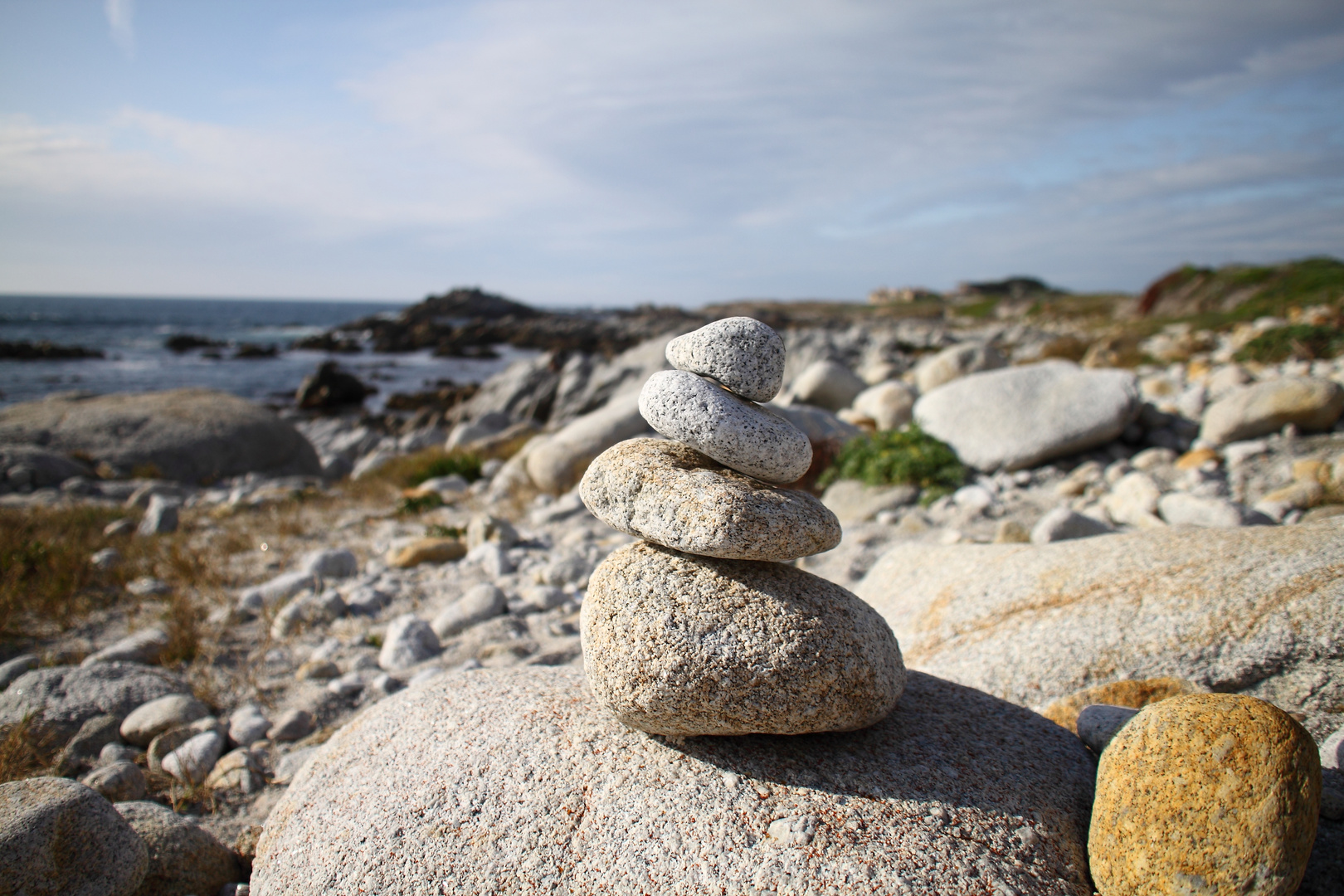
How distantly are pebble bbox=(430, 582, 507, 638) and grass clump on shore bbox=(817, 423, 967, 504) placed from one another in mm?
4460

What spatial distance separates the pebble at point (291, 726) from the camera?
14.4 feet

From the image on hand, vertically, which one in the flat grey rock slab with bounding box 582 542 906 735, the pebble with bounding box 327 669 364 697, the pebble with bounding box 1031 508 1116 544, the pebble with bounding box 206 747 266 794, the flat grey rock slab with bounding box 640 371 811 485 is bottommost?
the pebble with bounding box 206 747 266 794

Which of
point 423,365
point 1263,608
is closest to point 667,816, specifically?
point 1263,608

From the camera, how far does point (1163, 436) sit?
898 cm

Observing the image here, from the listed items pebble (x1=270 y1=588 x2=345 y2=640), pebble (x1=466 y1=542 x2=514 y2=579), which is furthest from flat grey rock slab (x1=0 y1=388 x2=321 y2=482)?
pebble (x1=270 y1=588 x2=345 y2=640)

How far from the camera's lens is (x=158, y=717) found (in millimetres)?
4406

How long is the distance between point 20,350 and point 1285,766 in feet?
169

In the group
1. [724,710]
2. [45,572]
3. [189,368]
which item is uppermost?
[724,710]

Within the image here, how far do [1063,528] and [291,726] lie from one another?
5.89m

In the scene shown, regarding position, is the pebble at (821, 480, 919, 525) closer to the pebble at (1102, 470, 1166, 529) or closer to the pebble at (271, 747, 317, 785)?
the pebble at (1102, 470, 1166, 529)

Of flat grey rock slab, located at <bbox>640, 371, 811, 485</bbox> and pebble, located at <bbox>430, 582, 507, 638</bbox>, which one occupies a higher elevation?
flat grey rock slab, located at <bbox>640, 371, 811, 485</bbox>

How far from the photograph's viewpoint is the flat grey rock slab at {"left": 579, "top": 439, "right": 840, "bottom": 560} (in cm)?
279

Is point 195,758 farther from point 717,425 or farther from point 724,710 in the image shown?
point 717,425

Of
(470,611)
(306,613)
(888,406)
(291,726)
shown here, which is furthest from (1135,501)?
(306,613)
